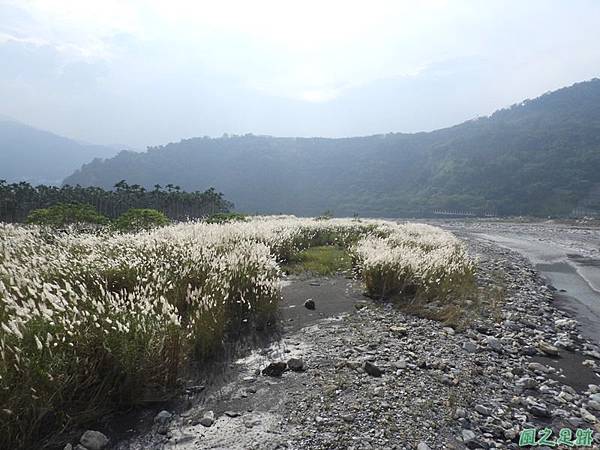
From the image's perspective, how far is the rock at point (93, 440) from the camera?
10.4ft

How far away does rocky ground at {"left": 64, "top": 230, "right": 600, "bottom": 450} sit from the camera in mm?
3553

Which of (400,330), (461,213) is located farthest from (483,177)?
(400,330)

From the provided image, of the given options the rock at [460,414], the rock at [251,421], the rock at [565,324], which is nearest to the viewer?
the rock at [251,421]

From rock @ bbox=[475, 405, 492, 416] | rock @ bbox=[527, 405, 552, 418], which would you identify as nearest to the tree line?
rock @ bbox=[475, 405, 492, 416]

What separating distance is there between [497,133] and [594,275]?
581ft

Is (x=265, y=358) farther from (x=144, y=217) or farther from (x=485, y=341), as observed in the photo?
(x=144, y=217)

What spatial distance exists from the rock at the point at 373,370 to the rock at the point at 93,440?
3079 mm

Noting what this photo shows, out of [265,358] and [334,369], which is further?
[265,358]

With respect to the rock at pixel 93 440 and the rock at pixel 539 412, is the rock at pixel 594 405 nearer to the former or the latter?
the rock at pixel 539 412

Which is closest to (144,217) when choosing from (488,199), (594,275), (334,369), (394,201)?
(334,369)

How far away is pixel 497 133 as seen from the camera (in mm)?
169750

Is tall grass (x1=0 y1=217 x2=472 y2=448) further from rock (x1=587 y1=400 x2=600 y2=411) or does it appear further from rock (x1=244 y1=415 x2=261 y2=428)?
rock (x1=587 y1=400 x2=600 y2=411)

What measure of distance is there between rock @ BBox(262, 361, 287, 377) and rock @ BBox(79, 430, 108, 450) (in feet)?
6.54

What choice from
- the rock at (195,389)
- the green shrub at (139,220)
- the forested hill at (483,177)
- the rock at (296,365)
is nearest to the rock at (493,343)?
the rock at (296,365)
